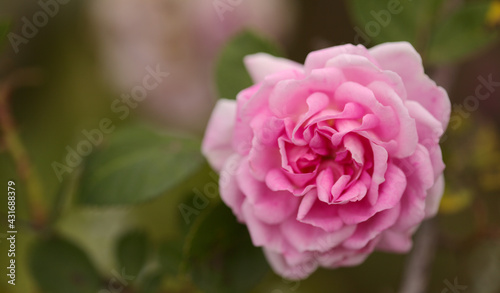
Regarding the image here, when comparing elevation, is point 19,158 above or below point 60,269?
above

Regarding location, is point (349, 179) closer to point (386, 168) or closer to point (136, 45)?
point (386, 168)

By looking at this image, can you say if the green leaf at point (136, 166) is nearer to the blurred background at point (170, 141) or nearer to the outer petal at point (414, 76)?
the blurred background at point (170, 141)

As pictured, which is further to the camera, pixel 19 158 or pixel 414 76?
pixel 19 158

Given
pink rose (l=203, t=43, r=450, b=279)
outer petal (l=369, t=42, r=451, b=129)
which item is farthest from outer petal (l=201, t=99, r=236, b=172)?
outer petal (l=369, t=42, r=451, b=129)

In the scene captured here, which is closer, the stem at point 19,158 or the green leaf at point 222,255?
the green leaf at point 222,255

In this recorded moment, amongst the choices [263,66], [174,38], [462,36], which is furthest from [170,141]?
[174,38]

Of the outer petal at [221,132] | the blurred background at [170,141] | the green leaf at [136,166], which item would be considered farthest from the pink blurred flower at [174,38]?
the outer petal at [221,132]

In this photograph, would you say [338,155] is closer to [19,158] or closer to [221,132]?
[221,132]

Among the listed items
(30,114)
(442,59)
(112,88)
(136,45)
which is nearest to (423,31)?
(442,59)
